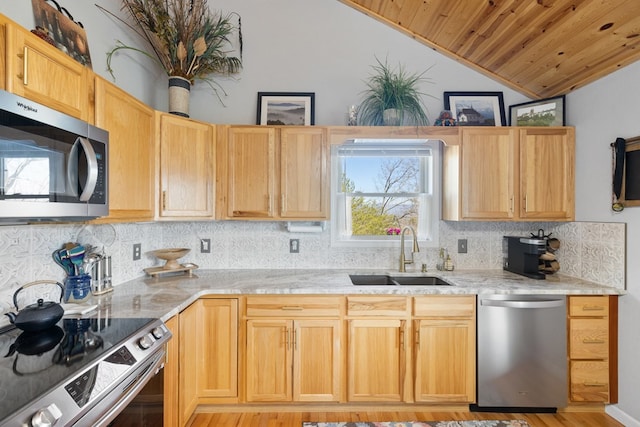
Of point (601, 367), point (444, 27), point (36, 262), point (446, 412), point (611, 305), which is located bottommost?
point (446, 412)

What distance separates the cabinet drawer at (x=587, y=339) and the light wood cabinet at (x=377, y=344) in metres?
1.18

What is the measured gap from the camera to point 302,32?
2703 mm

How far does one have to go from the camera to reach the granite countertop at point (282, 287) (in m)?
1.70

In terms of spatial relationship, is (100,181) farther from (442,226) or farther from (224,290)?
(442,226)

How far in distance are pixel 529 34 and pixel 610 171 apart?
1146 millimetres

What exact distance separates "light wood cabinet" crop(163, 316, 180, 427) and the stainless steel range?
215 millimetres

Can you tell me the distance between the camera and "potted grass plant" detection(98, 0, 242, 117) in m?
2.18

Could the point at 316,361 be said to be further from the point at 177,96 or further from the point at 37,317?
the point at 177,96

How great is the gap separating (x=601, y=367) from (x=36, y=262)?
3.60 meters

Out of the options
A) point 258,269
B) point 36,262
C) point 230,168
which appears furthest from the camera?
point 258,269

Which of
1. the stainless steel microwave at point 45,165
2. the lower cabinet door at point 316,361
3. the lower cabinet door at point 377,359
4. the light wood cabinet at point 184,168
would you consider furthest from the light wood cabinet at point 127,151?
the lower cabinet door at point 377,359

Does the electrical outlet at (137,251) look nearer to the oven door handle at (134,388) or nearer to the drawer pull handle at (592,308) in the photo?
the oven door handle at (134,388)

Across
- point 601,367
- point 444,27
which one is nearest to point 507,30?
point 444,27

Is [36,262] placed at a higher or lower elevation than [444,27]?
lower
